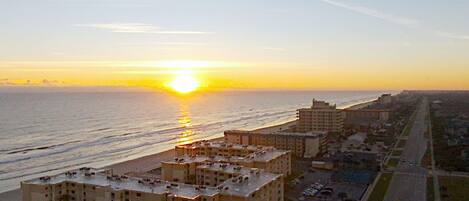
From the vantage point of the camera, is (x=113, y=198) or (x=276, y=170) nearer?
(x=113, y=198)

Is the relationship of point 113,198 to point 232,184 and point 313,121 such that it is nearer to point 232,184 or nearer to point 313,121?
point 232,184

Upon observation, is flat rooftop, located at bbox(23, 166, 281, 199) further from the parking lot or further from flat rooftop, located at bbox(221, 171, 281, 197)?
the parking lot

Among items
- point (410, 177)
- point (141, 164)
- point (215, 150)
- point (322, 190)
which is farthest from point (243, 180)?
point (141, 164)

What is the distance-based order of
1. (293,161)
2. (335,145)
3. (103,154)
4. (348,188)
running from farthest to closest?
(335,145), (103,154), (293,161), (348,188)

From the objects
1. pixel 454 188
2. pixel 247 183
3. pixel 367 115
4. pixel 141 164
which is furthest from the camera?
pixel 367 115

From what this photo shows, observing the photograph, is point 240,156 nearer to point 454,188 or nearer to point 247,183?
point 247,183

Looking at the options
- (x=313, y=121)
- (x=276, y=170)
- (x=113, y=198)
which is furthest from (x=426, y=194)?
(x=313, y=121)

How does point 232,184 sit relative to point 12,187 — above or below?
above
